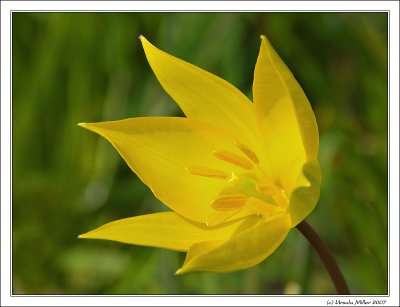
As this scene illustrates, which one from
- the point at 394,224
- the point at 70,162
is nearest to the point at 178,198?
the point at 394,224

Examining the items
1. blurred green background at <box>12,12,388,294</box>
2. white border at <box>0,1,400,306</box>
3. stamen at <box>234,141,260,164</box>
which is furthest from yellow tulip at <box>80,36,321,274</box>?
blurred green background at <box>12,12,388,294</box>

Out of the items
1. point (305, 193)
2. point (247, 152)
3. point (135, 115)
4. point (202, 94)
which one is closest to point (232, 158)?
point (247, 152)

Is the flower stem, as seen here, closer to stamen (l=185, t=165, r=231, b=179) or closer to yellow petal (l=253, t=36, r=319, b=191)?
yellow petal (l=253, t=36, r=319, b=191)

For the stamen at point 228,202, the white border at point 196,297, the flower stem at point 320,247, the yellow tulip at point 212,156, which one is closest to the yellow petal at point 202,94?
the yellow tulip at point 212,156

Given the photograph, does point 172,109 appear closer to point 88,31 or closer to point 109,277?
point 88,31

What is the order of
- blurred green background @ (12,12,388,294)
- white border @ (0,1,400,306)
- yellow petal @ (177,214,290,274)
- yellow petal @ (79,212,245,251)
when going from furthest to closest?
blurred green background @ (12,12,388,294) < white border @ (0,1,400,306) < yellow petal @ (79,212,245,251) < yellow petal @ (177,214,290,274)

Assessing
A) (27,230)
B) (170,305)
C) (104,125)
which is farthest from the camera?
(27,230)
